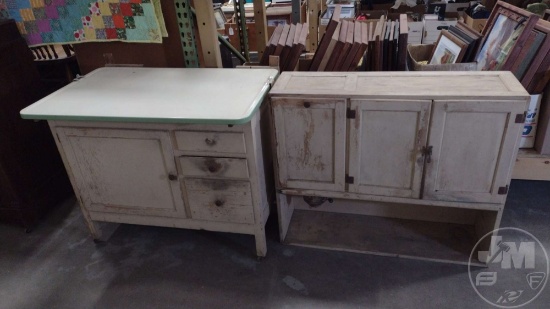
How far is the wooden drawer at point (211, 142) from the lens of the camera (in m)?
1.49

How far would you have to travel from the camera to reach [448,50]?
184cm

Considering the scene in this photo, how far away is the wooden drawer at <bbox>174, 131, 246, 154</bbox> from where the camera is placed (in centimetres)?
149

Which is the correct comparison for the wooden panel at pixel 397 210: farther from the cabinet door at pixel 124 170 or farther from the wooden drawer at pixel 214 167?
the cabinet door at pixel 124 170

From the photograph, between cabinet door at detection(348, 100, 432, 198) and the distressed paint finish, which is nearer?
cabinet door at detection(348, 100, 432, 198)

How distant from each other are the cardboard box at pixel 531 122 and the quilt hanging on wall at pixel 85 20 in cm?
176

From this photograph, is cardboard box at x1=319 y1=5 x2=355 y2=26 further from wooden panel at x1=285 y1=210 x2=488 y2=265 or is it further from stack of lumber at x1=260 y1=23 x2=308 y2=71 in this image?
wooden panel at x1=285 y1=210 x2=488 y2=265

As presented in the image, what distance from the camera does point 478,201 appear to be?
155 cm

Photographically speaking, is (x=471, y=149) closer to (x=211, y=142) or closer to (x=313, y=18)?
(x=211, y=142)

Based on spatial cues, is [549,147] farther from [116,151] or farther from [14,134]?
[14,134]

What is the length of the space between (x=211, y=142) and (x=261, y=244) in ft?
1.77

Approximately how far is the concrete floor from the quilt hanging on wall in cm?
100

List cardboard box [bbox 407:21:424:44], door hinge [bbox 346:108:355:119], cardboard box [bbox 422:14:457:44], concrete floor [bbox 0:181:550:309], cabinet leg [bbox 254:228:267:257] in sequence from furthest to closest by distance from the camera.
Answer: cardboard box [bbox 407:21:424:44]
cardboard box [bbox 422:14:457:44]
cabinet leg [bbox 254:228:267:257]
concrete floor [bbox 0:181:550:309]
door hinge [bbox 346:108:355:119]

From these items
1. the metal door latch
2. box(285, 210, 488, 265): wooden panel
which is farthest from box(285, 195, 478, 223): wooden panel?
the metal door latch

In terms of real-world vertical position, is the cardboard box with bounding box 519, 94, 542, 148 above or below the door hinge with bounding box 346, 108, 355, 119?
below
